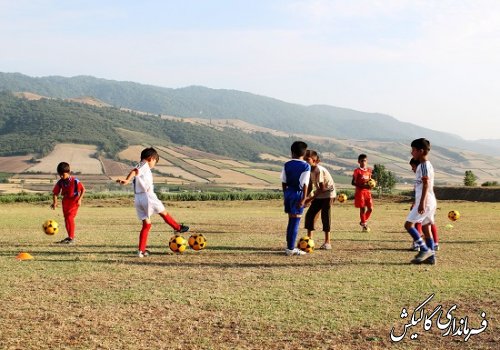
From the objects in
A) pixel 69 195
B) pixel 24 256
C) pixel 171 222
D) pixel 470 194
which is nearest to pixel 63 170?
pixel 69 195

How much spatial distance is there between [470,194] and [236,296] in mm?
46373

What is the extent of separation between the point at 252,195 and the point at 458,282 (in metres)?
49.9

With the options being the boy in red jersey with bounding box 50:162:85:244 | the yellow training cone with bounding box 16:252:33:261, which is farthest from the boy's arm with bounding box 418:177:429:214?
the boy in red jersey with bounding box 50:162:85:244

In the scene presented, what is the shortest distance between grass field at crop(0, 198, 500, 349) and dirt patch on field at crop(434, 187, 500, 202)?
37.0m

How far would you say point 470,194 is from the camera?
4988cm

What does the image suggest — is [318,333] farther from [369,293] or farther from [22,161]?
[22,161]

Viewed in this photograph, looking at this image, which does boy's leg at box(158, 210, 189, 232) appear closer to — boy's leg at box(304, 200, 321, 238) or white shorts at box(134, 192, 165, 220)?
white shorts at box(134, 192, 165, 220)

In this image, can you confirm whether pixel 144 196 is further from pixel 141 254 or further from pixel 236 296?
pixel 236 296

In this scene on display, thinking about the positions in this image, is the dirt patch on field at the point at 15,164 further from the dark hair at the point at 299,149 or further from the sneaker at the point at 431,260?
the sneaker at the point at 431,260

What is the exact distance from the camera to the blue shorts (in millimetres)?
12399

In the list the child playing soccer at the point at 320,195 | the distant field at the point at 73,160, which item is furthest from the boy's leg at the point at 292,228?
the distant field at the point at 73,160

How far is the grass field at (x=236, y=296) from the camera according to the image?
6375 mm

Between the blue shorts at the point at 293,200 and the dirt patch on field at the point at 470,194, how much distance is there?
40.6 metres

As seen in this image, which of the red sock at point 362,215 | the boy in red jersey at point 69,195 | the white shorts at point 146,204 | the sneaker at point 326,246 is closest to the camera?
the white shorts at point 146,204
